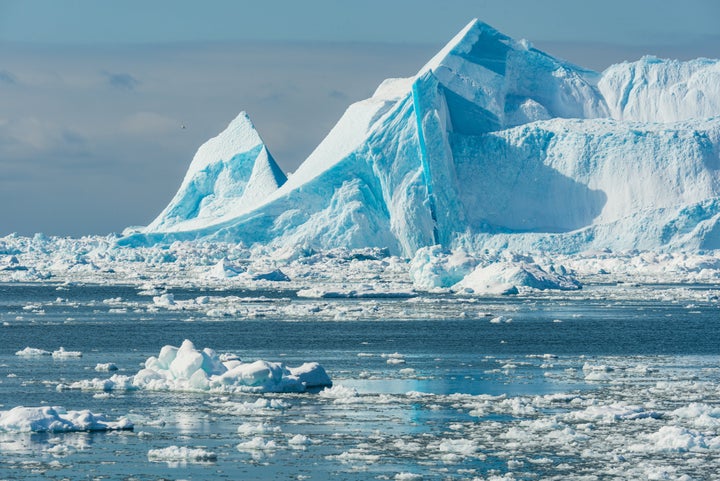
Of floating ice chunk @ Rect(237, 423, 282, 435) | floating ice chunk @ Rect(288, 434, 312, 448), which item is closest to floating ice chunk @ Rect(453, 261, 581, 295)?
floating ice chunk @ Rect(237, 423, 282, 435)

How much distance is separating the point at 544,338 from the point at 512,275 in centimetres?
1617

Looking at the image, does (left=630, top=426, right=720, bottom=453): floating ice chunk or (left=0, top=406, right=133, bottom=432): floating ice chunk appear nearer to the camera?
(left=630, top=426, right=720, bottom=453): floating ice chunk

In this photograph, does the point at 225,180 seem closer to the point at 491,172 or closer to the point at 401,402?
the point at 491,172

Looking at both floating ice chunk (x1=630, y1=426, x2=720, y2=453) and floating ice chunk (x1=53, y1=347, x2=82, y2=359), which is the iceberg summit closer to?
floating ice chunk (x1=53, y1=347, x2=82, y2=359)

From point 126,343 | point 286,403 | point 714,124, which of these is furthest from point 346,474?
point 714,124

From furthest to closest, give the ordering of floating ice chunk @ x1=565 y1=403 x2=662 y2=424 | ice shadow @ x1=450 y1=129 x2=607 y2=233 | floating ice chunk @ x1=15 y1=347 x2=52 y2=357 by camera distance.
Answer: ice shadow @ x1=450 y1=129 x2=607 y2=233 < floating ice chunk @ x1=15 y1=347 x2=52 y2=357 < floating ice chunk @ x1=565 y1=403 x2=662 y2=424

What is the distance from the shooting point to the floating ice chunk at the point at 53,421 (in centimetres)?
1441

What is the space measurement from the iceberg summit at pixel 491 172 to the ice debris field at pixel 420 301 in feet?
0.39

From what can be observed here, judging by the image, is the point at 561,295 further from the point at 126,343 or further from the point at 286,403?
A: the point at 286,403

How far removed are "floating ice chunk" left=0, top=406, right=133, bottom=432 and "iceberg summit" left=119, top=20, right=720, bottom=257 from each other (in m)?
43.8

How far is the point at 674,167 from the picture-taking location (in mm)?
62281

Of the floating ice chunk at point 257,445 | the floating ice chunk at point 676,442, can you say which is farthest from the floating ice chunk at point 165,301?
the floating ice chunk at point 676,442

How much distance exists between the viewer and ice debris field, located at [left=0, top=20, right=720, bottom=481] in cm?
1398

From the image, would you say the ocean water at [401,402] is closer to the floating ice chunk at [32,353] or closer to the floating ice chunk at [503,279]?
the floating ice chunk at [32,353]
